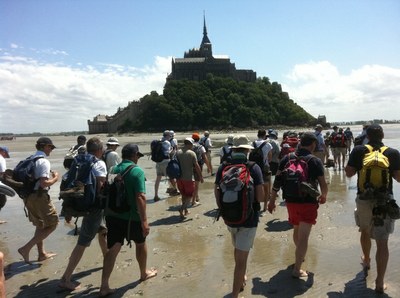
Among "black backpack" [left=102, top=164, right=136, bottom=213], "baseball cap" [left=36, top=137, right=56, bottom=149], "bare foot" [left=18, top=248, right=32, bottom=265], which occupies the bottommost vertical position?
"bare foot" [left=18, top=248, right=32, bottom=265]

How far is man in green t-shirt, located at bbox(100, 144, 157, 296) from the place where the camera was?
4.78 meters

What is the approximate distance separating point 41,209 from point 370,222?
4828mm

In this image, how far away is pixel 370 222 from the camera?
4793mm

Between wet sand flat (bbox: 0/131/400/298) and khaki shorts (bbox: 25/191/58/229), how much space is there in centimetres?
73

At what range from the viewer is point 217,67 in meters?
127

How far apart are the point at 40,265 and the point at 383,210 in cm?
519

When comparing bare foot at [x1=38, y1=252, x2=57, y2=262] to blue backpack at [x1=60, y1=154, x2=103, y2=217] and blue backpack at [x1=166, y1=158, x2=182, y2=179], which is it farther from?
blue backpack at [x1=166, y1=158, x2=182, y2=179]

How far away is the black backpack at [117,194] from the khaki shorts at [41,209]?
60.0 inches

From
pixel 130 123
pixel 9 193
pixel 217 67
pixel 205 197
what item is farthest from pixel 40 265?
pixel 217 67

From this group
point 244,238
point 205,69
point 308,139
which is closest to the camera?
point 244,238

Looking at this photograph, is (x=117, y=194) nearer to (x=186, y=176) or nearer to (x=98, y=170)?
(x=98, y=170)

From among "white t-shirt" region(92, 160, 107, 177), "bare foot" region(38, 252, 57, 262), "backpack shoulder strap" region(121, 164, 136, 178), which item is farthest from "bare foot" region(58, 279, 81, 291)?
"backpack shoulder strap" region(121, 164, 136, 178)

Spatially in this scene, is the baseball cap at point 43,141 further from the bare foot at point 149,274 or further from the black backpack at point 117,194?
the bare foot at point 149,274

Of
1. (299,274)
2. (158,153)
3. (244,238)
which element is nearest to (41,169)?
(244,238)
